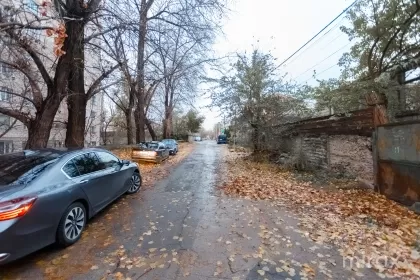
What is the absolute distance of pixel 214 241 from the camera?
444 centimetres

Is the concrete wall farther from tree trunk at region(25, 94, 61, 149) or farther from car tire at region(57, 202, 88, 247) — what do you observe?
tree trunk at region(25, 94, 61, 149)

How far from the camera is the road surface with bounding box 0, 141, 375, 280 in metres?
3.49

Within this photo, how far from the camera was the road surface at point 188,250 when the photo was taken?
3494mm

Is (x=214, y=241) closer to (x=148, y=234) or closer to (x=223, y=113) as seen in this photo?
(x=148, y=234)

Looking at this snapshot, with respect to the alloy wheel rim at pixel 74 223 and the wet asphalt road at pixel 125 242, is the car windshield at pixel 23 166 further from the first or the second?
the wet asphalt road at pixel 125 242

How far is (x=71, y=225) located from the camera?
439 cm

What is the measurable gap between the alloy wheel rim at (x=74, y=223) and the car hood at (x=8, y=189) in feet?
2.89

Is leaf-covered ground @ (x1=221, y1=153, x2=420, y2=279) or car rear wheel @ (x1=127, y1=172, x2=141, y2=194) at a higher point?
car rear wheel @ (x1=127, y1=172, x2=141, y2=194)

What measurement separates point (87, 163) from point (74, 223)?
130cm

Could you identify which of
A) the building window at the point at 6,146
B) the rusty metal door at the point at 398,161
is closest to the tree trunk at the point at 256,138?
the rusty metal door at the point at 398,161

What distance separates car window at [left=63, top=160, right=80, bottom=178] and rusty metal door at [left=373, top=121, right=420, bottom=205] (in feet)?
22.1

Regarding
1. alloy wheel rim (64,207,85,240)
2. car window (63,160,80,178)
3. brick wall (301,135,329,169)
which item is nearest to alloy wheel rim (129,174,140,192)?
car window (63,160,80,178)

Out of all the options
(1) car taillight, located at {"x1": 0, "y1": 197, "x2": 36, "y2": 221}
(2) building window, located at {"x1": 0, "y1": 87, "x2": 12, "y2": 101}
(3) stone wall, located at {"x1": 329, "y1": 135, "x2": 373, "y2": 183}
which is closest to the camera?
(1) car taillight, located at {"x1": 0, "y1": 197, "x2": 36, "y2": 221}

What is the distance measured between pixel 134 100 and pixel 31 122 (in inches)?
670
